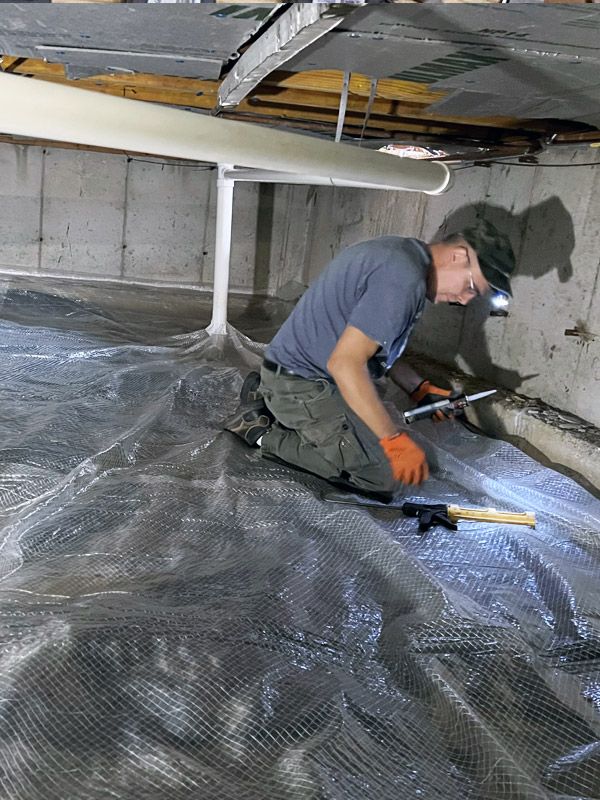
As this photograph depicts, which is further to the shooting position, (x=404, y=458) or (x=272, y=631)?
(x=404, y=458)

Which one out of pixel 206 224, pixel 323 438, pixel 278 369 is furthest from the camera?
pixel 206 224

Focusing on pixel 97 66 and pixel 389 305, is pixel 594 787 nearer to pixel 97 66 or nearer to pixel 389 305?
pixel 389 305

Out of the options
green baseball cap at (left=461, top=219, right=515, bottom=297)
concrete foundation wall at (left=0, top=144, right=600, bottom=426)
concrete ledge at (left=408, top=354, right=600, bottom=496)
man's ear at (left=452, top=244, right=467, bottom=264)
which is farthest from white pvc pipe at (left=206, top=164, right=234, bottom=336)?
man's ear at (left=452, top=244, right=467, bottom=264)

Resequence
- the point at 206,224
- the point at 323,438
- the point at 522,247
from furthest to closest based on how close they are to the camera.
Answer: the point at 206,224 < the point at 522,247 < the point at 323,438

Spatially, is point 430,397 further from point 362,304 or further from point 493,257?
point 362,304

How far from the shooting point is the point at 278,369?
2.14 m

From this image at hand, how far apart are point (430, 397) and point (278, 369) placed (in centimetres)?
64

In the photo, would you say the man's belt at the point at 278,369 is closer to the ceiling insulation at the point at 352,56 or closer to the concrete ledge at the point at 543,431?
the ceiling insulation at the point at 352,56

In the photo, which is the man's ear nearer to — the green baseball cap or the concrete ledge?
the green baseball cap

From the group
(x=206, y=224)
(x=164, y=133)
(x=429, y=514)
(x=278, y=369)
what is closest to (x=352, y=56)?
(x=164, y=133)

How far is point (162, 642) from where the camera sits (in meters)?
1.07

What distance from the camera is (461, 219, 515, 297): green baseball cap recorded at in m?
1.86

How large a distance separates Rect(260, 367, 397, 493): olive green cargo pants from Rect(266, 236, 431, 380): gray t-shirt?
2.8 inches

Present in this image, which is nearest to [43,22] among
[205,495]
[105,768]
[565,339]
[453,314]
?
[205,495]
